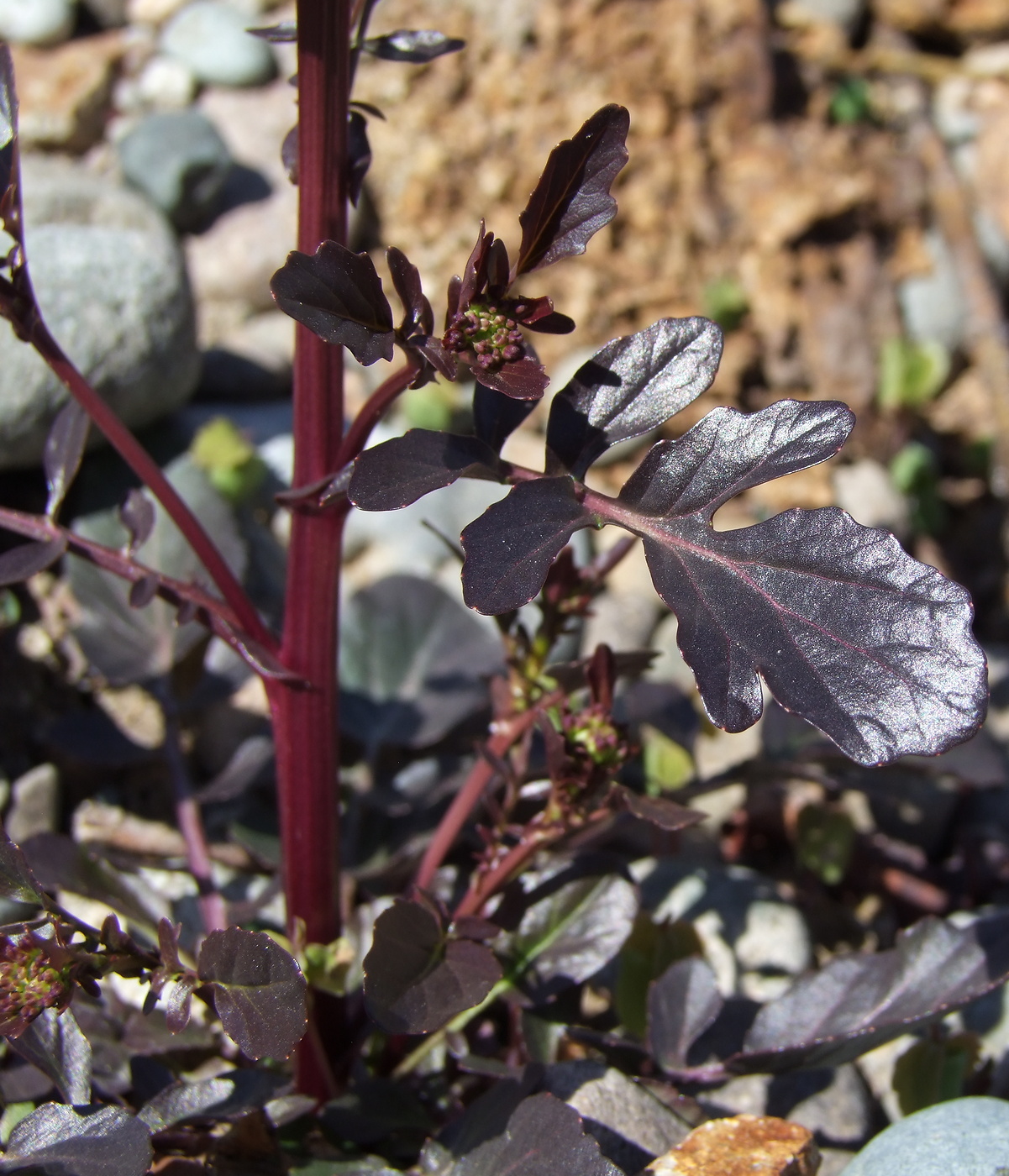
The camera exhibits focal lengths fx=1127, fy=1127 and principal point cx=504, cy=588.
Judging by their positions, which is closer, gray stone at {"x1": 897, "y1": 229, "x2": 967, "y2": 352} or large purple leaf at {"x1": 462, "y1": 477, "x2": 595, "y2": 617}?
large purple leaf at {"x1": 462, "y1": 477, "x2": 595, "y2": 617}

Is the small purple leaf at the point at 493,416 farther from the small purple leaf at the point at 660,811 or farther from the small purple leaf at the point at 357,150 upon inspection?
the small purple leaf at the point at 660,811

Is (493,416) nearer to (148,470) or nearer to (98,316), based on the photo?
(148,470)

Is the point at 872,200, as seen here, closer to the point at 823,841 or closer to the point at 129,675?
the point at 823,841

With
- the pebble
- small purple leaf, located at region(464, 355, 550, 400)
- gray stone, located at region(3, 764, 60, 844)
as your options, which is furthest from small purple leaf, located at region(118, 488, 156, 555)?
the pebble

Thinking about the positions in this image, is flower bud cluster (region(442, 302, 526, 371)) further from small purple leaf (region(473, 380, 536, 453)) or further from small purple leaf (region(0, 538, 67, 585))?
small purple leaf (region(0, 538, 67, 585))

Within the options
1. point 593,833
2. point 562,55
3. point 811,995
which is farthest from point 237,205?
point 811,995

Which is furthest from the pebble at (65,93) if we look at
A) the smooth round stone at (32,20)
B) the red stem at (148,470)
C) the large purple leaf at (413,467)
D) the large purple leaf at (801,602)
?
the large purple leaf at (801,602)
